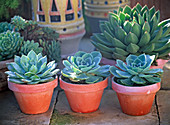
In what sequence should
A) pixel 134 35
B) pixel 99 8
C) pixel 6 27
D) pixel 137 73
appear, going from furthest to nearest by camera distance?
1. pixel 99 8
2. pixel 6 27
3. pixel 134 35
4. pixel 137 73

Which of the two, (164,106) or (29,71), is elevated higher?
(29,71)

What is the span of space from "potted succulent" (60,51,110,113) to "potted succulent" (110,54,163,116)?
137 mm

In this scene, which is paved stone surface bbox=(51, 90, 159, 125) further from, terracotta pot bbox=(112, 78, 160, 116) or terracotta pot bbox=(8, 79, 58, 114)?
terracotta pot bbox=(8, 79, 58, 114)

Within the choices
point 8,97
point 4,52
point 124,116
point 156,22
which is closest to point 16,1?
point 4,52

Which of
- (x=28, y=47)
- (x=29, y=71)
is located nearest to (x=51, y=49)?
(x=28, y=47)

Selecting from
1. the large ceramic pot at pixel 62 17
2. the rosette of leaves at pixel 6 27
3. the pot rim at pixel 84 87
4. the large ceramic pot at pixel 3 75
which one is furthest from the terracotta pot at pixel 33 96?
the large ceramic pot at pixel 62 17

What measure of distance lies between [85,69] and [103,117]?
467mm

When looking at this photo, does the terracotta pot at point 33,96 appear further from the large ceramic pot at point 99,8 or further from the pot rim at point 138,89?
the large ceramic pot at point 99,8

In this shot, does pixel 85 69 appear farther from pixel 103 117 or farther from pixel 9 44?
pixel 9 44

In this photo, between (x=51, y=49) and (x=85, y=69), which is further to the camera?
(x=51, y=49)

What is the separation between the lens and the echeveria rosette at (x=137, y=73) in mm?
2541

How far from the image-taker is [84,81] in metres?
2.71

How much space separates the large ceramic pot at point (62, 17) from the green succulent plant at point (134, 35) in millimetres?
731

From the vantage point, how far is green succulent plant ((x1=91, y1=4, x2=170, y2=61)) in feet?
9.41
